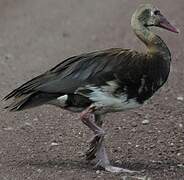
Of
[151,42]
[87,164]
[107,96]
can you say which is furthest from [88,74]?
[87,164]

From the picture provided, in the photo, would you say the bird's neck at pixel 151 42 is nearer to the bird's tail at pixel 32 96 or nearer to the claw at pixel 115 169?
the bird's tail at pixel 32 96

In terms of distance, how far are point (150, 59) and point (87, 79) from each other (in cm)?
67

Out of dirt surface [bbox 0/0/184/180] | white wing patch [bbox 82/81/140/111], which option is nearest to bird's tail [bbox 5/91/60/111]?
white wing patch [bbox 82/81/140/111]

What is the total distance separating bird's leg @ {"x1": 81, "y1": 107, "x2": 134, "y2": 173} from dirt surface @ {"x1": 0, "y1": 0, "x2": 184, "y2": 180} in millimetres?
109

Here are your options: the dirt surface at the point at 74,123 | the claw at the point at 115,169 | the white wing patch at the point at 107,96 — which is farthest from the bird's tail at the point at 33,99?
the claw at the point at 115,169

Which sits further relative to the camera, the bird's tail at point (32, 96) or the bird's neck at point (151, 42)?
the bird's neck at point (151, 42)

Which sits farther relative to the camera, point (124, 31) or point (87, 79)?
point (124, 31)

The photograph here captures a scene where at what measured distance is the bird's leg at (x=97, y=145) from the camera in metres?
6.72

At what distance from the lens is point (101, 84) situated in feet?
21.8

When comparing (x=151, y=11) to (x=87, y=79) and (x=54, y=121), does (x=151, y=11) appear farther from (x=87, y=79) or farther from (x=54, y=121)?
(x=54, y=121)

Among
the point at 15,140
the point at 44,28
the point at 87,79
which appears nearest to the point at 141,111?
the point at 15,140

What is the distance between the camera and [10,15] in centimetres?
1650

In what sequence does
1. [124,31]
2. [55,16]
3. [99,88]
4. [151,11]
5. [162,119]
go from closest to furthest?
[99,88], [151,11], [162,119], [124,31], [55,16]

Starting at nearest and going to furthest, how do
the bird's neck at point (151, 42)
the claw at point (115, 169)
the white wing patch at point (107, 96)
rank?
the white wing patch at point (107, 96), the claw at point (115, 169), the bird's neck at point (151, 42)
